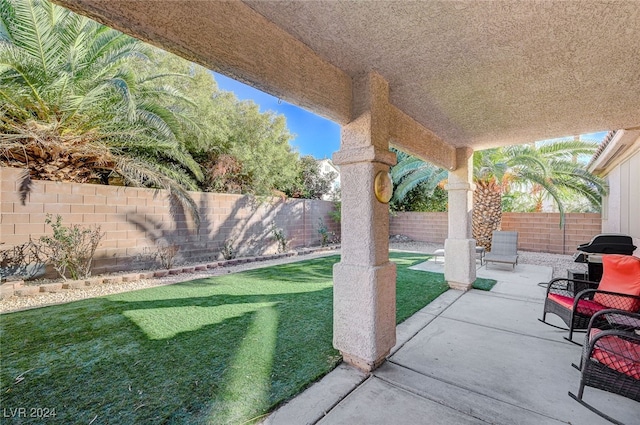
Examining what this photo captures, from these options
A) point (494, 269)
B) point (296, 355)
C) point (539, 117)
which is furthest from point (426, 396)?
point (494, 269)

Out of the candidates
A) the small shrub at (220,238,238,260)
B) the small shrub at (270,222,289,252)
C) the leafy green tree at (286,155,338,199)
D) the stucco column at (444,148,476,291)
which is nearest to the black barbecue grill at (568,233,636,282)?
the stucco column at (444,148,476,291)

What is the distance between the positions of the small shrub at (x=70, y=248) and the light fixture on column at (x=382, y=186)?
6.21m

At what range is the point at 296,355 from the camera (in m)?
3.03

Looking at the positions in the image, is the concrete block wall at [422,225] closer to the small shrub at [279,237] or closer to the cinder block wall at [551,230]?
the cinder block wall at [551,230]

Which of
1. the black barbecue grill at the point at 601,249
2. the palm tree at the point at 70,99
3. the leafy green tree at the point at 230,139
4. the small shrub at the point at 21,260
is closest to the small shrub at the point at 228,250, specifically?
the leafy green tree at the point at 230,139

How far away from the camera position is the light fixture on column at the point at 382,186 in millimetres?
2805

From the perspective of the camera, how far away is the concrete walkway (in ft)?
7.14

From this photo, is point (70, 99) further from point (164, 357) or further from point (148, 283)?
point (164, 357)

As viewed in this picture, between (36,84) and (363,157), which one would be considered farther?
(36,84)

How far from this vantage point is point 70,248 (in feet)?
17.9

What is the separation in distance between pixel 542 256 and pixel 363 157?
10.7 metres

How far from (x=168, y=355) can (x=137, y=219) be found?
4.93 metres

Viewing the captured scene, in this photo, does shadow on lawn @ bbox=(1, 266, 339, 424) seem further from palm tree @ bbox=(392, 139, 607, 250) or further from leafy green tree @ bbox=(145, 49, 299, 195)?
palm tree @ bbox=(392, 139, 607, 250)

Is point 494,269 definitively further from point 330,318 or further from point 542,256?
point 330,318
